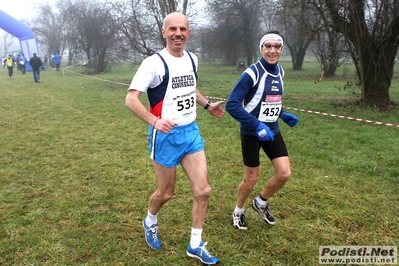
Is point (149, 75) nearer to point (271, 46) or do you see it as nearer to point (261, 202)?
point (271, 46)

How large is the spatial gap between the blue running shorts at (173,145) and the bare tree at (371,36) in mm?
8146

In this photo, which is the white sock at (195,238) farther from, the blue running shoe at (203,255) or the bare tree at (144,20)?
the bare tree at (144,20)

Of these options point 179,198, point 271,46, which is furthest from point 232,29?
point 271,46

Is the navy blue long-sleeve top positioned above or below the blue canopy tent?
below

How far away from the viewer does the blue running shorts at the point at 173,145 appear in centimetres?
297

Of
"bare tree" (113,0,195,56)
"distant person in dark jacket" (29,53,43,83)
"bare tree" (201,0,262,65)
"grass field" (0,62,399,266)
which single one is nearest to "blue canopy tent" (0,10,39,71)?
"distant person in dark jacket" (29,53,43,83)

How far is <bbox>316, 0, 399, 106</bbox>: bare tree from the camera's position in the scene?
31.0 feet

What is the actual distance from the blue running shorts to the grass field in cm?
94

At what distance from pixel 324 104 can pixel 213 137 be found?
5938 mm

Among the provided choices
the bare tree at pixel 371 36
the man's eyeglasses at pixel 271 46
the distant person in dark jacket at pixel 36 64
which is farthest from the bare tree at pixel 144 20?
the man's eyeglasses at pixel 271 46

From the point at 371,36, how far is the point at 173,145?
899cm

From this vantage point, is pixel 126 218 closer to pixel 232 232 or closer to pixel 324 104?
pixel 232 232

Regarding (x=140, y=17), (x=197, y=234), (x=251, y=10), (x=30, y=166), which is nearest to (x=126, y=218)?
(x=197, y=234)

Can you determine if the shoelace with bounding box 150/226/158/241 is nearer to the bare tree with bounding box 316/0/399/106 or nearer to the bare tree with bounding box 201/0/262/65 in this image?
the bare tree with bounding box 316/0/399/106
